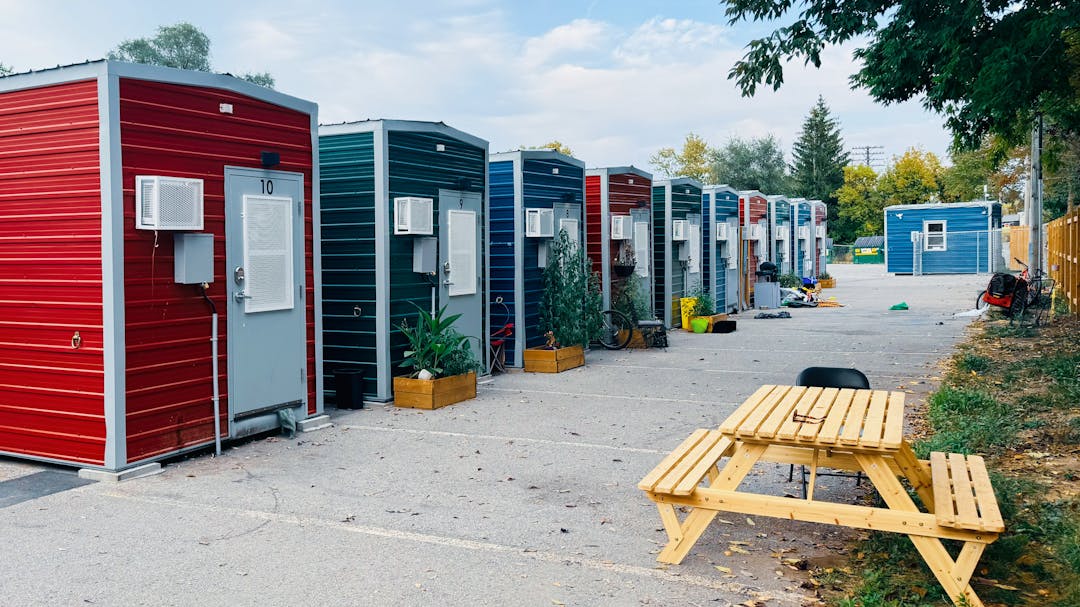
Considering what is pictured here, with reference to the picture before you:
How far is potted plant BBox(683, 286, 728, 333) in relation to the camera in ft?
56.2

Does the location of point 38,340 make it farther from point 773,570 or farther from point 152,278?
→ point 773,570

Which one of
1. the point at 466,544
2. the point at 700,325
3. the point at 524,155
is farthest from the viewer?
the point at 700,325

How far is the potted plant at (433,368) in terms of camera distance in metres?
9.44

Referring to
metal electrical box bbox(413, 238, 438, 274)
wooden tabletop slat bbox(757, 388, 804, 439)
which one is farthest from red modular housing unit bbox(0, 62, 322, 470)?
wooden tabletop slat bbox(757, 388, 804, 439)

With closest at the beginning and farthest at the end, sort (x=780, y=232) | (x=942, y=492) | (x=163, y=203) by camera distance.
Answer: (x=942, y=492) → (x=163, y=203) → (x=780, y=232)

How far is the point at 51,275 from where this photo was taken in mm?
6844

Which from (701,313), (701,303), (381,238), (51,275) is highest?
(381,238)

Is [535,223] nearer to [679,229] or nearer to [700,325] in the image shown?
[679,229]

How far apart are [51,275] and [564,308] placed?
694 cm

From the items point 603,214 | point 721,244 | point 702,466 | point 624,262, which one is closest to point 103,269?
point 702,466

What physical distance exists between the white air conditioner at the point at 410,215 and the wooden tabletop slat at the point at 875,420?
17.7 feet

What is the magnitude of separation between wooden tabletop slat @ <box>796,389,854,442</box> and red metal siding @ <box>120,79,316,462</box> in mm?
4623

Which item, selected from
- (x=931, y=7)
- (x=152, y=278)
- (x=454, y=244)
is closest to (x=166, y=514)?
(x=152, y=278)

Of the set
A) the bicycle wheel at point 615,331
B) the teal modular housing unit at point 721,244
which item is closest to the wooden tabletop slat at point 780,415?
the bicycle wheel at point 615,331
